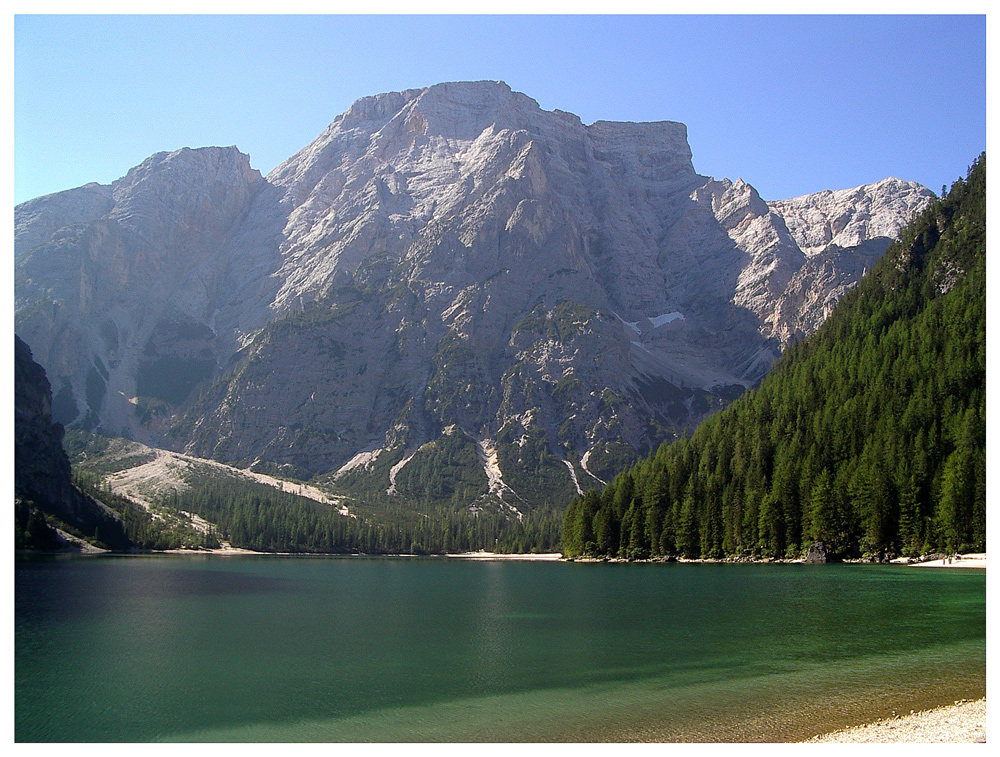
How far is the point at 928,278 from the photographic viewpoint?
153250 mm

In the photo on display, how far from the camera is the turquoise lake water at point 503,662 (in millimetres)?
31469

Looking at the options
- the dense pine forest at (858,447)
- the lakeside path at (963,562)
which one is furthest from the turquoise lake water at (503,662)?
the dense pine forest at (858,447)

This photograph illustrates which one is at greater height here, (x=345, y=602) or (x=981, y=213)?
(x=981, y=213)

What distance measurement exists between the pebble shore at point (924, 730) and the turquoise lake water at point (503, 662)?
3.24ft

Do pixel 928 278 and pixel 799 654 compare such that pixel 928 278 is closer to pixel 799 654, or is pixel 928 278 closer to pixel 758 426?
pixel 758 426

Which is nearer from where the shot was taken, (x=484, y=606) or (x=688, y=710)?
(x=688, y=710)

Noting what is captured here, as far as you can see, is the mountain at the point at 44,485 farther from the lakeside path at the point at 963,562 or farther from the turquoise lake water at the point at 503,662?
the lakeside path at the point at 963,562

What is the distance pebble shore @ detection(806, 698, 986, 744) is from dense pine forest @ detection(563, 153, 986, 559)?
64.5 meters

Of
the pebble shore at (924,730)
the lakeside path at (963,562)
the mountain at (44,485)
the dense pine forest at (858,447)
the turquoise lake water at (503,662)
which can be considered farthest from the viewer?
the mountain at (44,485)

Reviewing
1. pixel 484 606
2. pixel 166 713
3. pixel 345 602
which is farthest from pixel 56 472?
pixel 166 713

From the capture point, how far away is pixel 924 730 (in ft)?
90.1

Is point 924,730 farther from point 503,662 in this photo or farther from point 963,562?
point 963,562

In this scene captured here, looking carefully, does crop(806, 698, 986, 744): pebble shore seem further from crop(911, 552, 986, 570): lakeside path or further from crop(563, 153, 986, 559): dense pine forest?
crop(563, 153, 986, 559): dense pine forest
